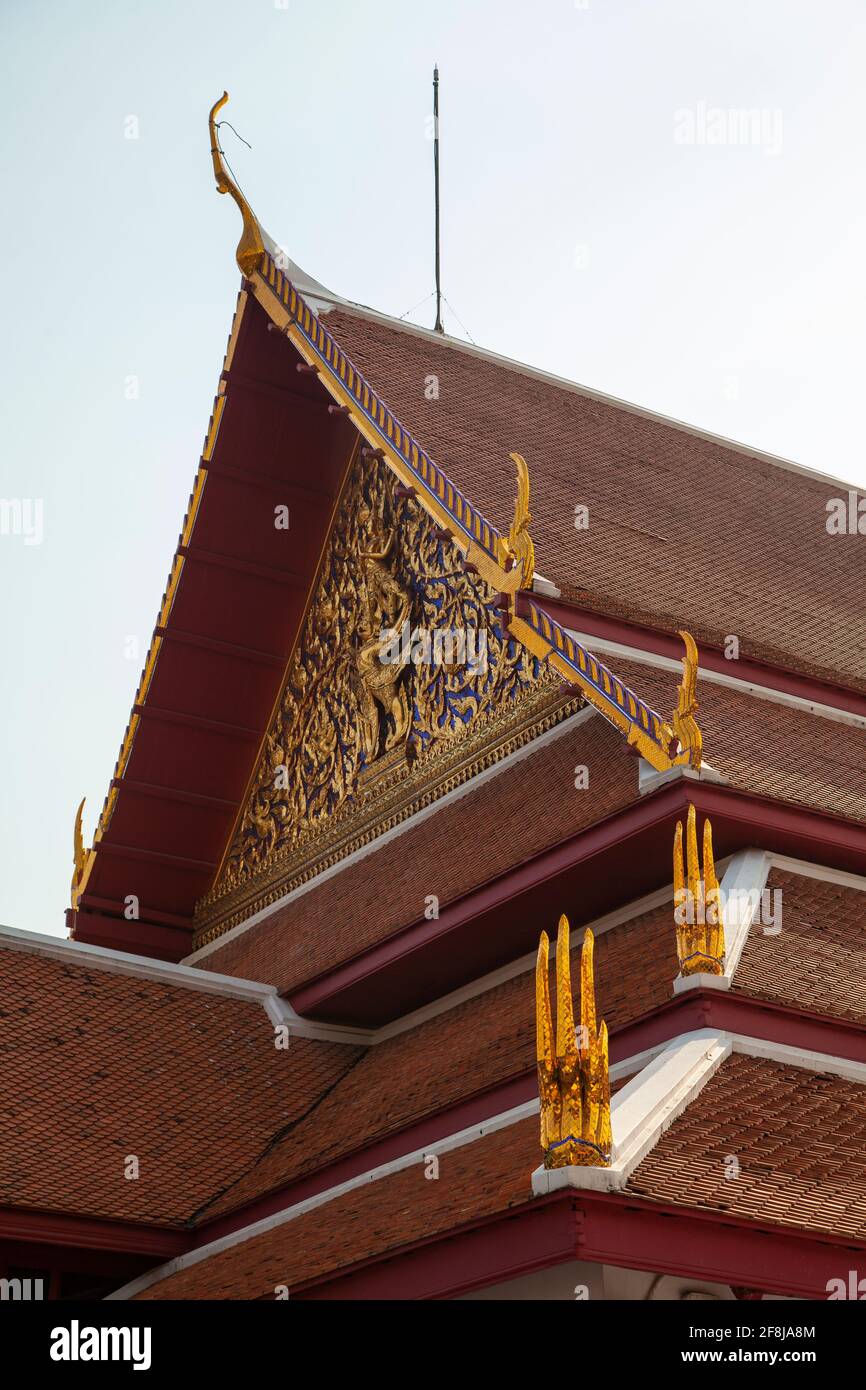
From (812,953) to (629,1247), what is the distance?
1.93 metres

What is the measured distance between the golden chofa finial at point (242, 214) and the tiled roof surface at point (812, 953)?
508 cm

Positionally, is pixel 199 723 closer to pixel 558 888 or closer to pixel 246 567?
pixel 246 567

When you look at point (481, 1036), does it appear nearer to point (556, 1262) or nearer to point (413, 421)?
point (556, 1262)

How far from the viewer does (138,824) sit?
11953 mm

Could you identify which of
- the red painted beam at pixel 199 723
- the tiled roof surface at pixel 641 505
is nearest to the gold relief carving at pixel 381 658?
the tiled roof surface at pixel 641 505

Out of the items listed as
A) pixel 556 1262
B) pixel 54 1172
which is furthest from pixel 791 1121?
pixel 54 1172

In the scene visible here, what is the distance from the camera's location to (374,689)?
34.7ft

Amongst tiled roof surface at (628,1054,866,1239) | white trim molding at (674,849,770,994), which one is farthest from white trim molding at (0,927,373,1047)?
tiled roof surface at (628,1054,866,1239)

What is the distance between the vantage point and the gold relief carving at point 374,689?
965 centimetres

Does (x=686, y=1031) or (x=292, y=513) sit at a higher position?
→ (x=292, y=513)

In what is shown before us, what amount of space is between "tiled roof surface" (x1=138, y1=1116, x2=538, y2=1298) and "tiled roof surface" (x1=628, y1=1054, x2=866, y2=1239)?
0.44m

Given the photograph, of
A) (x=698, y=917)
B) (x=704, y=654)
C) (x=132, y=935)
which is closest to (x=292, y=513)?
(x=132, y=935)

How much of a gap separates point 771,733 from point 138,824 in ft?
14.8

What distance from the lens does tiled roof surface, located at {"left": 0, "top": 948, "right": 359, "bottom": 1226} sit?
27.3ft
